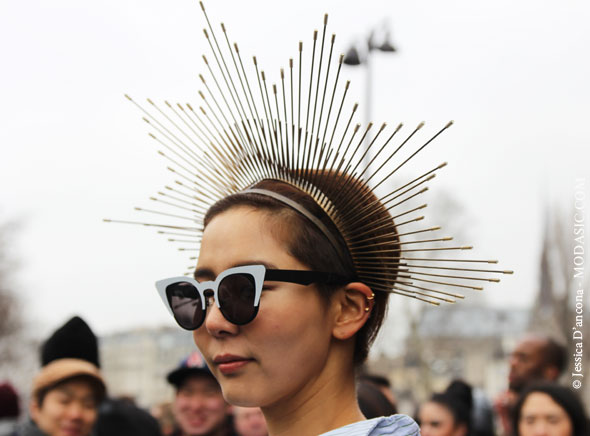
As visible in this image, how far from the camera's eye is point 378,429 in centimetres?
229

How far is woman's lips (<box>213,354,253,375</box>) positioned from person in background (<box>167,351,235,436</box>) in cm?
359

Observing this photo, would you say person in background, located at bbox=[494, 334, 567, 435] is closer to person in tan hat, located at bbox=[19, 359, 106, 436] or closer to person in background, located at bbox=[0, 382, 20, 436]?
person in tan hat, located at bbox=[19, 359, 106, 436]

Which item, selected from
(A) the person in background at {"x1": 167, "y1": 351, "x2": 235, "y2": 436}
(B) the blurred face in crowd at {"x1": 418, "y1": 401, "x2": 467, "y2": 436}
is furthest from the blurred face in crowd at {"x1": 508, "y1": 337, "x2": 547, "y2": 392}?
(A) the person in background at {"x1": 167, "y1": 351, "x2": 235, "y2": 436}

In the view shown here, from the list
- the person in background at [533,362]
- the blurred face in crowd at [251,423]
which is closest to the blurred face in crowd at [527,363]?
the person in background at [533,362]

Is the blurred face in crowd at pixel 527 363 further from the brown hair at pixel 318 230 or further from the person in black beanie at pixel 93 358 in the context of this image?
the brown hair at pixel 318 230

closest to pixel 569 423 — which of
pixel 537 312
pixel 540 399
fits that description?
pixel 540 399

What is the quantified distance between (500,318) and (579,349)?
72.9 m

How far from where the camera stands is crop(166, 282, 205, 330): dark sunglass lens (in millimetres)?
2387

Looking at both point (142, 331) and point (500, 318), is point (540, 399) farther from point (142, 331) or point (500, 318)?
point (142, 331)

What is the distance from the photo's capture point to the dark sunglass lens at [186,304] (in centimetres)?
239

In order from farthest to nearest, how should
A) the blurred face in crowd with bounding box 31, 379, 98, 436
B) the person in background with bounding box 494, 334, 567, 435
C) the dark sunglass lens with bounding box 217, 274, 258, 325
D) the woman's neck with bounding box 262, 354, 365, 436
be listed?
the person in background with bounding box 494, 334, 567, 435 < the blurred face in crowd with bounding box 31, 379, 98, 436 < the woman's neck with bounding box 262, 354, 365, 436 < the dark sunglass lens with bounding box 217, 274, 258, 325

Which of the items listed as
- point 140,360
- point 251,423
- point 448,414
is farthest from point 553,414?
point 140,360

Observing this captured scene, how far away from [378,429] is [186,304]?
583mm

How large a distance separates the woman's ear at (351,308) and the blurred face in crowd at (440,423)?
185 inches
